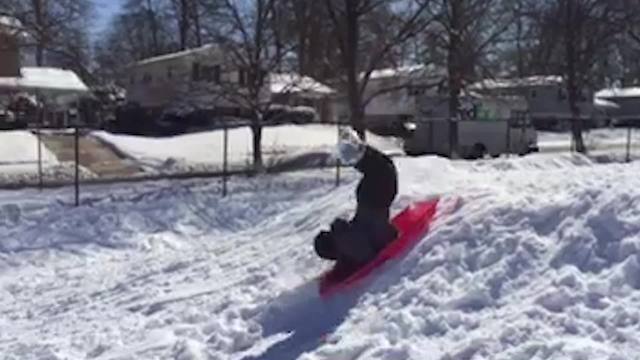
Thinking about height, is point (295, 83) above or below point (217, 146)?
above

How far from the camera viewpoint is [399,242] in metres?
8.45

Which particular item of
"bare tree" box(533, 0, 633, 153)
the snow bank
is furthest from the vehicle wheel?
the snow bank

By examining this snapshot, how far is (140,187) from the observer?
20.9m

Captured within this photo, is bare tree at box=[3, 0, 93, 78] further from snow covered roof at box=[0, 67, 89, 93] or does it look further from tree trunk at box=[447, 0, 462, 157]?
snow covered roof at box=[0, 67, 89, 93]

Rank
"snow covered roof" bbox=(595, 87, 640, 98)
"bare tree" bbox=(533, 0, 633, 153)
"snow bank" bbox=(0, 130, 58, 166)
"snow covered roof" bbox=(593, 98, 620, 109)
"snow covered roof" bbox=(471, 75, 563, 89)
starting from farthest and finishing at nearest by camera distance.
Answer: "snow covered roof" bbox=(595, 87, 640, 98), "snow covered roof" bbox=(593, 98, 620, 109), "bare tree" bbox=(533, 0, 633, 153), "snow bank" bbox=(0, 130, 58, 166), "snow covered roof" bbox=(471, 75, 563, 89)

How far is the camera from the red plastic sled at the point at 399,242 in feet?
27.0

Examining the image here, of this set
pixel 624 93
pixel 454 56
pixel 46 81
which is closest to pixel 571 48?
pixel 454 56

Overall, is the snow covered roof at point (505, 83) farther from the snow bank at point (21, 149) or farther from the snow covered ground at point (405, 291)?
the snow covered ground at point (405, 291)

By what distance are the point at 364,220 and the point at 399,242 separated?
355mm

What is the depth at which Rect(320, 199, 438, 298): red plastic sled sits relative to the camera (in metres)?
8.22

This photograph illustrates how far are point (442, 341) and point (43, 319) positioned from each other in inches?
200

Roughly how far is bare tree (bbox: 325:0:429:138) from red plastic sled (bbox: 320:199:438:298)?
17.5m

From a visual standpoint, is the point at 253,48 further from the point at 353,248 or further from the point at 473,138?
the point at 353,248

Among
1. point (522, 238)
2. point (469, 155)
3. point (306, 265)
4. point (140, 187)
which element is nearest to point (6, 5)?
point (140, 187)
